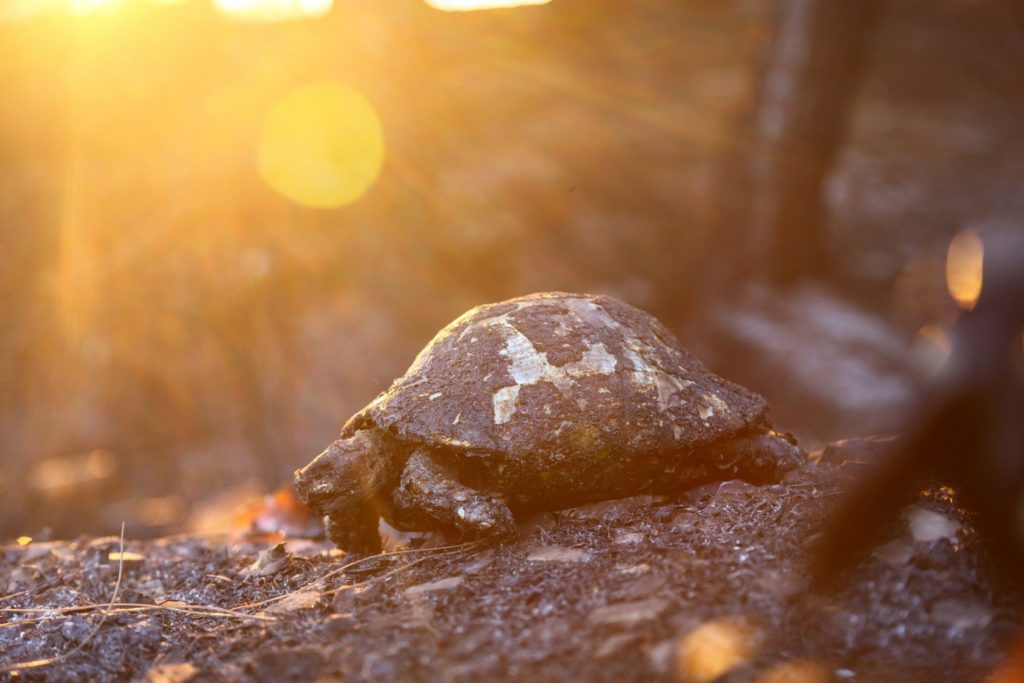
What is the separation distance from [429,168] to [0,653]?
10542mm

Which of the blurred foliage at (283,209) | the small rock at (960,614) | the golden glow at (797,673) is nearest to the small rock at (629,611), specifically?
the golden glow at (797,673)

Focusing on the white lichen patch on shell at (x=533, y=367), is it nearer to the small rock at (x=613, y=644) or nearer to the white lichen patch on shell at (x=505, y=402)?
the white lichen patch on shell at (x=505, y=402)

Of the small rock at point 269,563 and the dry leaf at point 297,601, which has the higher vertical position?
the dry leaf at point 297,601

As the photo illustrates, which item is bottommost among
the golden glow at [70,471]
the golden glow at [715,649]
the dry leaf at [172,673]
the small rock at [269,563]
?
the golden glow at [70,471]

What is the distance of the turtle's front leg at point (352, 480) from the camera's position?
10.6 feet

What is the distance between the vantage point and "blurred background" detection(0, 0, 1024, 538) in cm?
930

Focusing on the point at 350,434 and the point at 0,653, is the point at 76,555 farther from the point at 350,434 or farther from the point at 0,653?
the point at 350,434

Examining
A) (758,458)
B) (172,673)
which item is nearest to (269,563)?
(172,673)

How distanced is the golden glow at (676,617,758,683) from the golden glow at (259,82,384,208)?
10.6m

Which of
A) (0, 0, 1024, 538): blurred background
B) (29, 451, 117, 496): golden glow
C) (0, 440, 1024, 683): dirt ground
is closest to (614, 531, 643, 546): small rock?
(0, 440, 1024, 683): dirt ground

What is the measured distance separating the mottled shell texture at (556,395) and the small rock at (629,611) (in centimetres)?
73

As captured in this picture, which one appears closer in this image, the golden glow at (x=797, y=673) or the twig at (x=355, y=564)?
the golden glow at (x=797, y=673)

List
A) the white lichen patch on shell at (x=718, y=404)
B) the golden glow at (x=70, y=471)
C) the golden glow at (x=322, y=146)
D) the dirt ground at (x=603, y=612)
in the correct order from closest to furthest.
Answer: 1. the dirt ground at (x=603, y=612)
2. the white lichen patch on shell at (x=718, y=404)
3. the golden glow at (x=70, y=471)
4. the golden glow at (x=322, y=146)

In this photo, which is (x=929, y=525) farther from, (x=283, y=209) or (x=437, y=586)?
(x=283, y=209)
